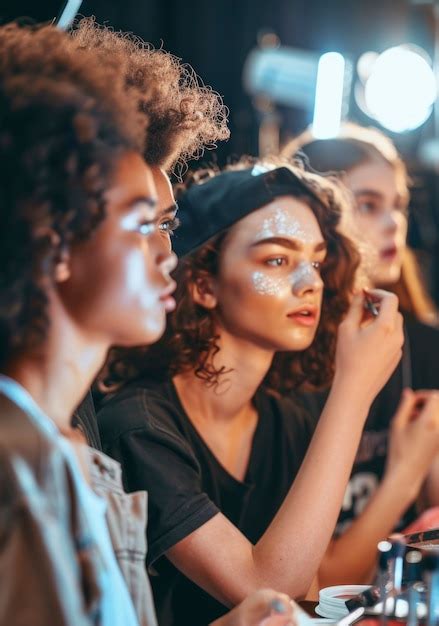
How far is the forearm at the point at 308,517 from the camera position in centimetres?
142

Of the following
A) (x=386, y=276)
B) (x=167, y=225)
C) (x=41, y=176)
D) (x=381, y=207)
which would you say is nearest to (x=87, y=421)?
(x=167, y=225)

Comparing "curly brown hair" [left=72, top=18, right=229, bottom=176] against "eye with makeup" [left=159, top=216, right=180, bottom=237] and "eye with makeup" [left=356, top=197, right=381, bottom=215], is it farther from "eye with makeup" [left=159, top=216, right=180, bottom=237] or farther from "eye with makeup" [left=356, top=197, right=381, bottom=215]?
"eye with makeup" [left=356, top=197, right=381, bottom=215]

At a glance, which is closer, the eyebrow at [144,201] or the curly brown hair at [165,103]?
the eyebrow at [144,201]

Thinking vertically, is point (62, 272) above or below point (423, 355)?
above

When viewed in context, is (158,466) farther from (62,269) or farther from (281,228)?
(62,269)

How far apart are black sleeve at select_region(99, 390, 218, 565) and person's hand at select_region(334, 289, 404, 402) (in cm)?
27

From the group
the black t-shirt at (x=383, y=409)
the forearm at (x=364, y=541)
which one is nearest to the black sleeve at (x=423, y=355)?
the black t-shirt at (x=383, y=409)

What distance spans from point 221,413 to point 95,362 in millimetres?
691

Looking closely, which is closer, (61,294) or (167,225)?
(61,294)

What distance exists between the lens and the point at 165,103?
140 centimetres

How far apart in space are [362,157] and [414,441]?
904 millimetres

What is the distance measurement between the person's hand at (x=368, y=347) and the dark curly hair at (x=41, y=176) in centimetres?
64

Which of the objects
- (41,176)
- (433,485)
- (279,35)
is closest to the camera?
(41,176)

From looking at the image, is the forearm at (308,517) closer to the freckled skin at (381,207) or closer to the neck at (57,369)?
the neck at (57,369)
